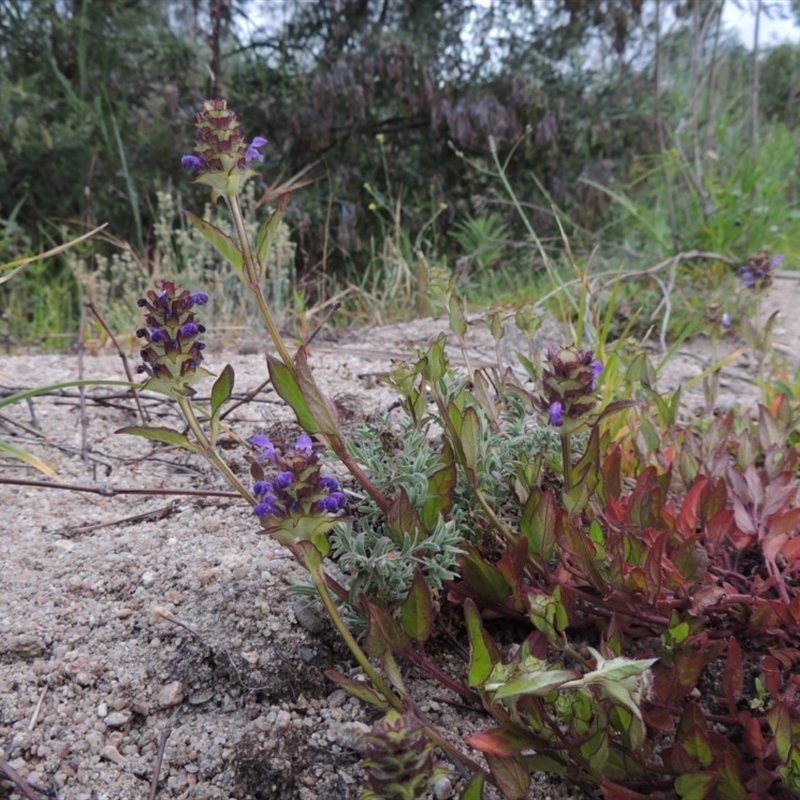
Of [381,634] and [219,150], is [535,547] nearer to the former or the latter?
[381,634]

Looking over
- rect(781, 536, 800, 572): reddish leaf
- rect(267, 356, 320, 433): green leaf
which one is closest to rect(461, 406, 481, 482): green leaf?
rect(267, 356, 320, 433): green leaf

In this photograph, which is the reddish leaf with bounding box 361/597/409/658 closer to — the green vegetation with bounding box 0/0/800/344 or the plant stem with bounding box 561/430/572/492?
the plant stem with bounding box 561/430/572/492

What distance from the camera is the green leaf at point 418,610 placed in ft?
3.15

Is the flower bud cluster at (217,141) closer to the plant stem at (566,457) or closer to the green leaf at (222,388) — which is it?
the green leaf at (222,388)

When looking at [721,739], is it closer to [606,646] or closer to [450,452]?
[606,646]

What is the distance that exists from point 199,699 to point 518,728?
46cm

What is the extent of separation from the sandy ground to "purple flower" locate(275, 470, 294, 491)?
1.14 feet

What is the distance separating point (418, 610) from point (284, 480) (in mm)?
277

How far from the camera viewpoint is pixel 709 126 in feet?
13.6

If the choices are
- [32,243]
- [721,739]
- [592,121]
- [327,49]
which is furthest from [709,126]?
[32,243]

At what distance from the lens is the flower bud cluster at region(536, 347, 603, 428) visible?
3.34 ft

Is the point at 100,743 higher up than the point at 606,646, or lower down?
lower down

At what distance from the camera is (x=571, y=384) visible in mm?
1021

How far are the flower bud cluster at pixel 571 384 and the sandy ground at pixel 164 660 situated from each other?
1.51ft
